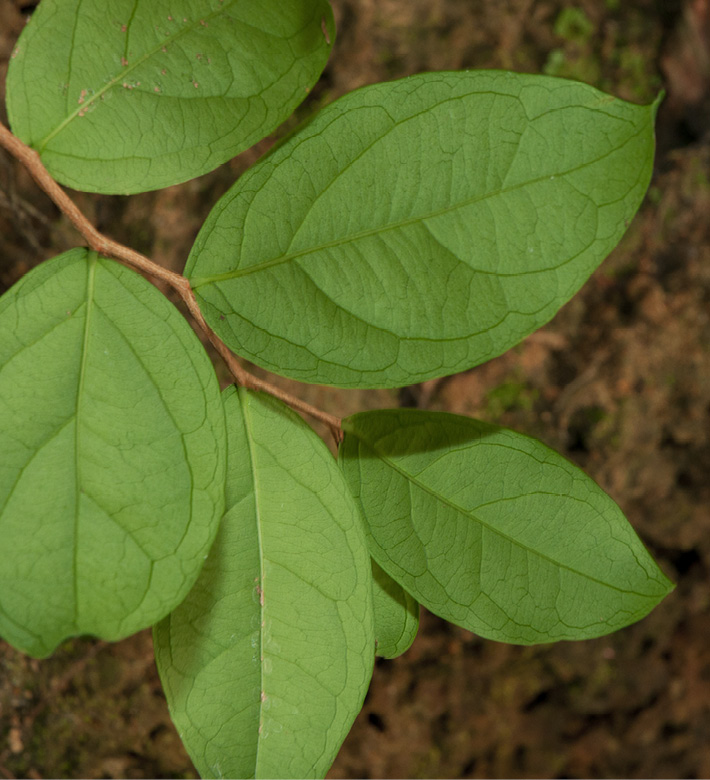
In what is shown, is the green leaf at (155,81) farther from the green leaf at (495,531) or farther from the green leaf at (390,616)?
the green leaf at (390,616)

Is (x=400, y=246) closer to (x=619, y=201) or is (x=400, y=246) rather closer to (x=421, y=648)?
(x=619, y=201)

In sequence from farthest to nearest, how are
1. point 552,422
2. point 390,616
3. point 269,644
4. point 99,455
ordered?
1. point 552,422
2. point 390,616
3. point 269,644
4. point 99,455

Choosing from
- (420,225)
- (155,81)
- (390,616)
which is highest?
(155,81)

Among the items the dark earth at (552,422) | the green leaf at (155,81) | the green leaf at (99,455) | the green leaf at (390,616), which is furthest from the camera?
the dark earth at (552,422)

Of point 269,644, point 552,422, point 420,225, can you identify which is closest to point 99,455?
point 269,644

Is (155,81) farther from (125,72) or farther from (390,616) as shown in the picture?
(390,616)

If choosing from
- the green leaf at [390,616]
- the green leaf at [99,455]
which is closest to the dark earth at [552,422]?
the green leaf at [390,616]
